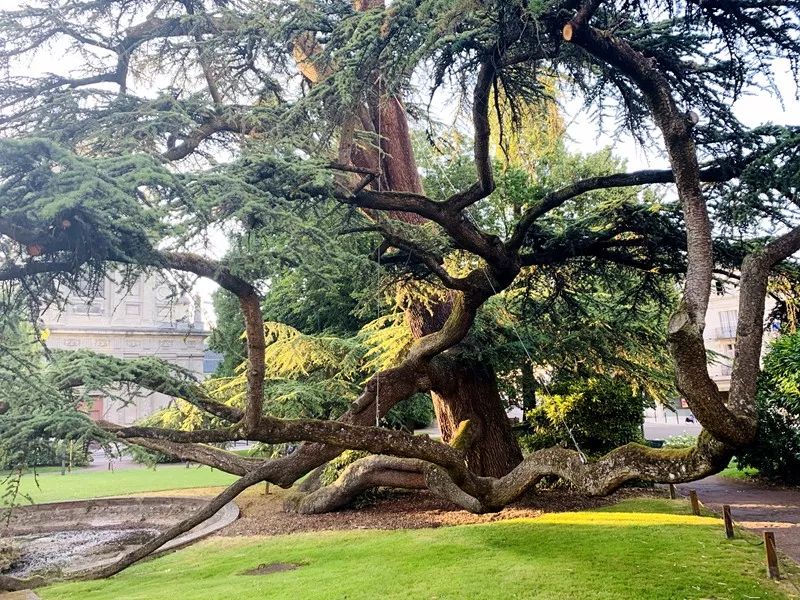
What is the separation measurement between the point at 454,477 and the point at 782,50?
16.3ft

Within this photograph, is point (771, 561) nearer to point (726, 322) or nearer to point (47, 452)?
point (47, 452)

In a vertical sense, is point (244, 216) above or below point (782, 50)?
below

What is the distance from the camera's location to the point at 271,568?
7.82 m

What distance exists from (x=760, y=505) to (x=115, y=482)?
1905 cm

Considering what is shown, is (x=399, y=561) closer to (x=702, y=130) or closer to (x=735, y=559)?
A: (x=735, y=559)

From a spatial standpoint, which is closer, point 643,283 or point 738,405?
point 738,405

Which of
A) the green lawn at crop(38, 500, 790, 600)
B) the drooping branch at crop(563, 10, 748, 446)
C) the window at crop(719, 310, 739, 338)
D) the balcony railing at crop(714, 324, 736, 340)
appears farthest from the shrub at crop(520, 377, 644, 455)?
the window at crop(719, 310, 739, 338)

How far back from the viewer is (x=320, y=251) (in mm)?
5723

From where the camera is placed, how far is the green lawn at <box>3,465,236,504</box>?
18.1 metres

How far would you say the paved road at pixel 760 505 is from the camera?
7.94 meters

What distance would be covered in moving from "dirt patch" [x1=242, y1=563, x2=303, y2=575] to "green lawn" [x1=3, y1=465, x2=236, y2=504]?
444 inches

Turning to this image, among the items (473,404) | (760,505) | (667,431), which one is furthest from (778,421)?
(667,431)

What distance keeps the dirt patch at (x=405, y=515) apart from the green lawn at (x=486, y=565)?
0.70m

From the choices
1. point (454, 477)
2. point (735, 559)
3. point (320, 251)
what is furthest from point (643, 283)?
point (320, 251)
